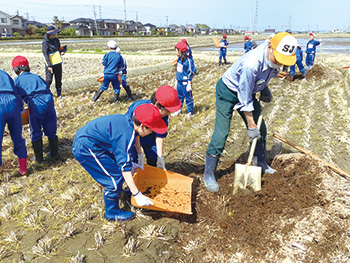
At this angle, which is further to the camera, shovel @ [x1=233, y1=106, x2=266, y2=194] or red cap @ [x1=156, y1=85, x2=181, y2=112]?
shovel @ [x1=233, y1=106, x2=266, y2=194]

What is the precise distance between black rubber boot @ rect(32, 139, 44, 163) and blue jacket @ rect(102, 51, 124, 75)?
3.53m

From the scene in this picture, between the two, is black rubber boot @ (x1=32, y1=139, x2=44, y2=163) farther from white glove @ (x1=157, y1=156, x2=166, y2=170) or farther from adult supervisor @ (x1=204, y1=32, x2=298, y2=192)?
adult supervisor @ (x1=204, y1=32, x2=298, y2=192)

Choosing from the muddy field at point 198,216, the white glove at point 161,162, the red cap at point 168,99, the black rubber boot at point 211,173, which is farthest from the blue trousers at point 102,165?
the black rubber boot at point 211,173

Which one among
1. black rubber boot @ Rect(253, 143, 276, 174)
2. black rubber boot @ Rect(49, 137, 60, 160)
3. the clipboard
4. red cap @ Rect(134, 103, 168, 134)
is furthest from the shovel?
the clipboard

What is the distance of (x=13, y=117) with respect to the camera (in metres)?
3.82

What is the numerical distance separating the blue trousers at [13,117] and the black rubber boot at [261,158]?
3403 mm

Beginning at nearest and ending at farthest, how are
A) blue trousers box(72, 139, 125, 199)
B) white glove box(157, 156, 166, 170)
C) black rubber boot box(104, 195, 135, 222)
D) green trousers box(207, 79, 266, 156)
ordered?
blue trousers box(72, 139, 125, 199)
black rubber boot box(104, 195, 135, 222)
green trousers box(207, 79, 266, 156)
white glove box(157, 156, 166, 170)

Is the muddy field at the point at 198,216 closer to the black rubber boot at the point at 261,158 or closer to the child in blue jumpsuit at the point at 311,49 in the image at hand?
the black rubber boot at the point at 261,158

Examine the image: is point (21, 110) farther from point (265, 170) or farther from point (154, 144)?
point (265, 170)

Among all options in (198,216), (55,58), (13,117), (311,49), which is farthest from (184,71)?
(311,49)

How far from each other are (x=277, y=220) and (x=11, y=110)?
3.72 m

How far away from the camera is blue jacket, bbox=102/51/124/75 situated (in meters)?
7.30

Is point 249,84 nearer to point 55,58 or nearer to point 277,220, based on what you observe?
point 277,220

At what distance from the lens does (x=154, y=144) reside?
3729 millimetres
